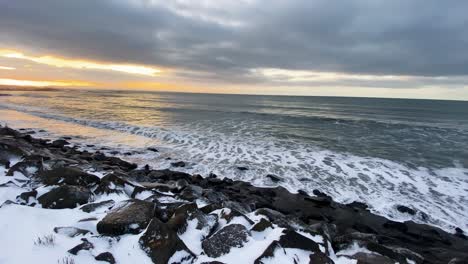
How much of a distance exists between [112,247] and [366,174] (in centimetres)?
1190

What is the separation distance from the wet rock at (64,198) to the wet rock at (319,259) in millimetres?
4361

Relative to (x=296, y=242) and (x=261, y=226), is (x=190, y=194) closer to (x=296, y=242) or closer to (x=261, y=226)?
(x=261, y=226)

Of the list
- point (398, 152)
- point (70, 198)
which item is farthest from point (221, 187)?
point (398, 152)

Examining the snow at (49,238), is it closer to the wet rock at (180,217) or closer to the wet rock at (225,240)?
the wet rock at (180,217)

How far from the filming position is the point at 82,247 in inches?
147

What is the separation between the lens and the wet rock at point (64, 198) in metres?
5.07

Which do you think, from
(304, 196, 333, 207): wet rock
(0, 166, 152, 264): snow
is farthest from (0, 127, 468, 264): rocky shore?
(304, 196, 333, 207): wet rock

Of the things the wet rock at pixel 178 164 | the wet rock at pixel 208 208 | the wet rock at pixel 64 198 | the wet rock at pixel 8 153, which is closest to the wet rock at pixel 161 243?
the wet rock at pixel 208 208

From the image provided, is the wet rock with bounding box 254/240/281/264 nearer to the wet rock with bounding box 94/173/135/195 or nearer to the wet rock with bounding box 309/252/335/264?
the wet rock with bounding box 309/252/335/264

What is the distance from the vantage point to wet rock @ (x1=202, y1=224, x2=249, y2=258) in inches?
164

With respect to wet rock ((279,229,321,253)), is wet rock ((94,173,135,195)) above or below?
above

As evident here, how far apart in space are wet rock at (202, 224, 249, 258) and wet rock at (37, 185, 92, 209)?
2749 mm

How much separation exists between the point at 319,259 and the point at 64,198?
478cm

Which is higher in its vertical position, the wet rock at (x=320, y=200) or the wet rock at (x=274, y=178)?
the wet rock at (x=274, y=178)
